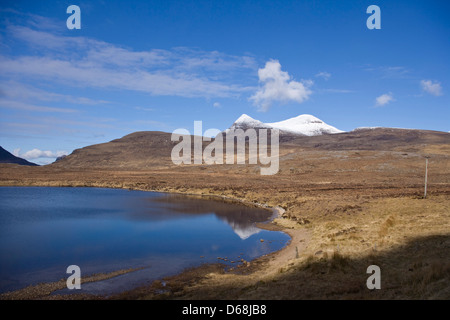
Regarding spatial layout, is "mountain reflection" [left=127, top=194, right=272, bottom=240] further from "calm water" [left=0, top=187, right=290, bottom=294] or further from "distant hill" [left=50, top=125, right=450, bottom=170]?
"distant hill" [left=50, top=125, right=450, bottom=170]

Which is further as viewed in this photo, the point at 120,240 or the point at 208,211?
the point at 208,211

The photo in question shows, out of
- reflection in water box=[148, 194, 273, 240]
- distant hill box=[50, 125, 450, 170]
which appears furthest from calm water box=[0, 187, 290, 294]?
distant hill box=[50, 125, 450, 170]

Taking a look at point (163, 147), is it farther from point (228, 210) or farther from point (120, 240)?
point (120, 240)

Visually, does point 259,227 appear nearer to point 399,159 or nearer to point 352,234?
point 352,234

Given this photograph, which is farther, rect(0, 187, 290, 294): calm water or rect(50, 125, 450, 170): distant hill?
rect(50, 125, 450, 170): distant hill

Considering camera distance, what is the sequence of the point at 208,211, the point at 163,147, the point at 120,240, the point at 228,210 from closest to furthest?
the point at 120,240 → the point at 208,211 → the point at 228,210 → the point at 163,147

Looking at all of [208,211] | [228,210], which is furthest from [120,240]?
[228,210]

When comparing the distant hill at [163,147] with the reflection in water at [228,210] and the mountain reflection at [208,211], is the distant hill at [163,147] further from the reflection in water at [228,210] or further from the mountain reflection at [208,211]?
the mountain reflection at [208,211]
